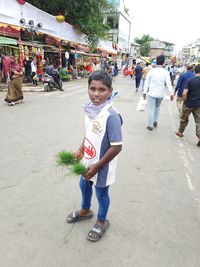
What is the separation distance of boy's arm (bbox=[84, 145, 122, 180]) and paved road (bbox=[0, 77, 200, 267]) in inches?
15.8

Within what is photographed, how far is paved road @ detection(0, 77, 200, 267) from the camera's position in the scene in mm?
2266

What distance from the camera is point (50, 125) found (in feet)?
21.4

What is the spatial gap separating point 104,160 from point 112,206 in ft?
3.75

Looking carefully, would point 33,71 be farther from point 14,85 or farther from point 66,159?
point 66,159

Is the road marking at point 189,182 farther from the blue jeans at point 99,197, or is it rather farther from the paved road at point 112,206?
the blue jeans at point 99,197

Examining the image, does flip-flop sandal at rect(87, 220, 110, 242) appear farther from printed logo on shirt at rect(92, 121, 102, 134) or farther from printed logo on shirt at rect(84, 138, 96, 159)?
printed logo on shirt at rect(92, 121, 102, 134)

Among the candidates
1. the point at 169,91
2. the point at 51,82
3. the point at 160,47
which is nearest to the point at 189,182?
the point at 169,91

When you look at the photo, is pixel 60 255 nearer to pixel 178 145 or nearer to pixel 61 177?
pixel 61 177

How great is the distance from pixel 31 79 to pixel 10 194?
12.8 m

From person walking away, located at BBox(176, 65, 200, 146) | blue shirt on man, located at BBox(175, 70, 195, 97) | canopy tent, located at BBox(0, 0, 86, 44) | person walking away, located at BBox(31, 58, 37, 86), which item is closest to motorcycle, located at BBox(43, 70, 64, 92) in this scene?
person walking away, located at BBox(31, 58, 37, 86)

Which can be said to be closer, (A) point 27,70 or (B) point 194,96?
(B) point 194,96

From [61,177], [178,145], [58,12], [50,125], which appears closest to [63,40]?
[58,12]

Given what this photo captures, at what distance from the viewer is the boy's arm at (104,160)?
6.89 ft

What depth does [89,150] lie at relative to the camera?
231cm
